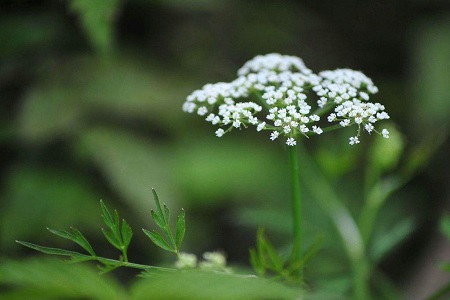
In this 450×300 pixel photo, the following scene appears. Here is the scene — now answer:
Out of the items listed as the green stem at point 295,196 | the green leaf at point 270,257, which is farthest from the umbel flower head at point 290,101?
the green leaf at point 270,257

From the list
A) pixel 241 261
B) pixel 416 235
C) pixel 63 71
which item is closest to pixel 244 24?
pixel 63 71

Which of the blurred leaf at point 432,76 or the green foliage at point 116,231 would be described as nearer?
the green foliage at point 116,231

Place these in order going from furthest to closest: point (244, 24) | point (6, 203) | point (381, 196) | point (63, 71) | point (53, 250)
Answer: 1. point (244, 24)
2. point (63, 71)
3. point (6, 203)
4. point (381, 196)
5. point (53, 250)

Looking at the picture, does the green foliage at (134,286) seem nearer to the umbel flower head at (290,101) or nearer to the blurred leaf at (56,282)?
the blurred leaf at (56,282)

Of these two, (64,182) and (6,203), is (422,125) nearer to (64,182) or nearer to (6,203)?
(64,182)

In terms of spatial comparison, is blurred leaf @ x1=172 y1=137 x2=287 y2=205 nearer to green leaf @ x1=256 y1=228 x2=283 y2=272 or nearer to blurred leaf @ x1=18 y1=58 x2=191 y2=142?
blurred leaf @ x1=18 y1=58 x2=191 y2=142

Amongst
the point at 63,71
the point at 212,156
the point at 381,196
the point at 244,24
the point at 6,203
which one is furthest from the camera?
the point at 244,24
